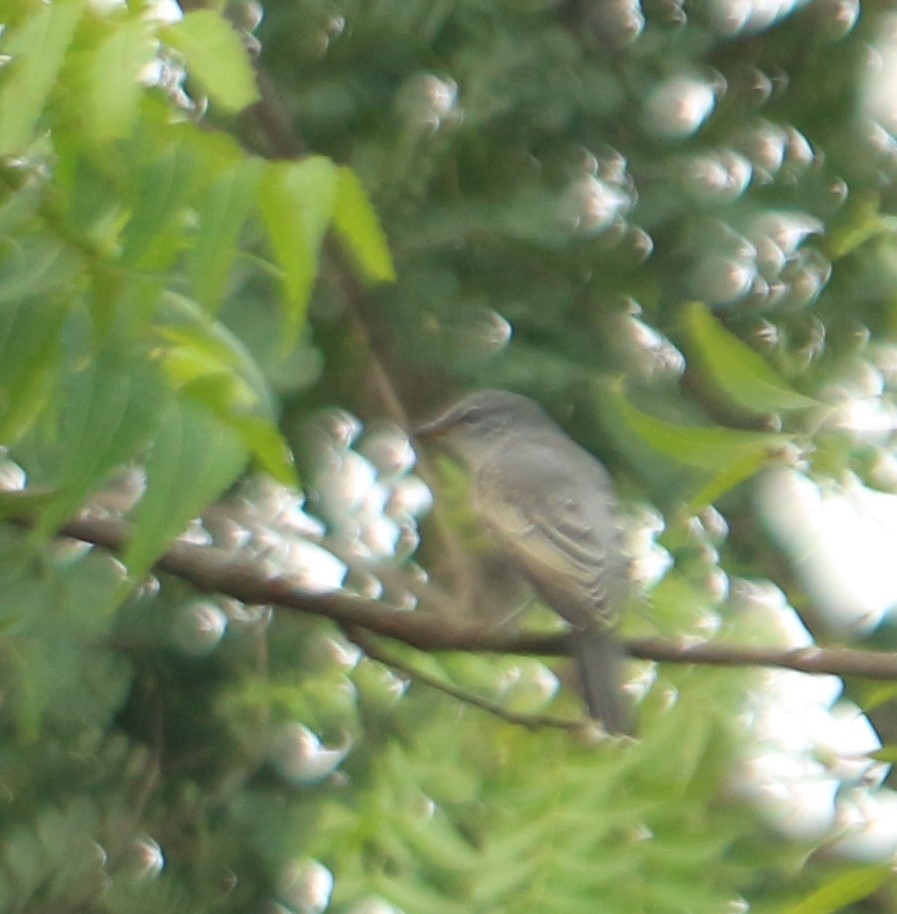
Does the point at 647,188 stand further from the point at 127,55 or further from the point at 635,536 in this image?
the point at 127,55

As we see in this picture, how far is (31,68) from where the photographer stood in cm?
160

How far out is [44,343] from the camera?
1.74 metres

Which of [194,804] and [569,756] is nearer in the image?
[569,756]

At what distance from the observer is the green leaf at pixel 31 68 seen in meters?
1.55

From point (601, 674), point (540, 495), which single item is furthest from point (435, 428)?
point (601, 674)

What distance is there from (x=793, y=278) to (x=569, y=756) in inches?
71.0

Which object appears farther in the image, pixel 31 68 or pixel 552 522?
pixel 552 522

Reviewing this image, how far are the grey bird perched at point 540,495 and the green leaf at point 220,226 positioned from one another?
2100 mm

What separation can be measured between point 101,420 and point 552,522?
102 inches

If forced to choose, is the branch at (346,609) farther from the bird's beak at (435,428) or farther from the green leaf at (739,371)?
the bird's beak at (435,428)

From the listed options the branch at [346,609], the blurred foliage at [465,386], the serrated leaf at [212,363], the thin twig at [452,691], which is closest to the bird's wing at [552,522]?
the blurred foliage at [465,386]

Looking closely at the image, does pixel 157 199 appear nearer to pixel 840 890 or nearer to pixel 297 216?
pixel 297 216

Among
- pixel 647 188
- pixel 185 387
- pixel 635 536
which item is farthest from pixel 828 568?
pixel 185 387

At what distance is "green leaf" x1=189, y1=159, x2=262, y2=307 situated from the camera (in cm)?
164
